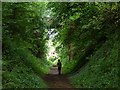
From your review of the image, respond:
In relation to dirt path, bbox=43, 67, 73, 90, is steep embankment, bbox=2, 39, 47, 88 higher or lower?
higher

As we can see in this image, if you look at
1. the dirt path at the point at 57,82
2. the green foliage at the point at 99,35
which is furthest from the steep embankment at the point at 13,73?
the green foliage at the point at 99,35

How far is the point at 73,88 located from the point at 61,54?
2657 cm

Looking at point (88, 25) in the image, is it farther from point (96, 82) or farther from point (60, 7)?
point (96, 82)

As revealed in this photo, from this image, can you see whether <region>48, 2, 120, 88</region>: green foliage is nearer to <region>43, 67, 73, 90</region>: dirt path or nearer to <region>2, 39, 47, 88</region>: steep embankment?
<region>43, 67, 73, 90</region>: dirt path

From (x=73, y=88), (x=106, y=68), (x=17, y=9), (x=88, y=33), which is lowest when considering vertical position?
(x=73, y=88)

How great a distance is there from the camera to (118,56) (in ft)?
49.0

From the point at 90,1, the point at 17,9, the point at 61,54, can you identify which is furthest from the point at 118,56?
the point at 61,54

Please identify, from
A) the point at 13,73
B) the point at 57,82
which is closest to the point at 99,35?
the point at 57,82

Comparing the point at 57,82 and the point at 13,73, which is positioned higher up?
the point at 13,73

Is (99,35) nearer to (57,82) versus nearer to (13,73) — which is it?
(57,82)

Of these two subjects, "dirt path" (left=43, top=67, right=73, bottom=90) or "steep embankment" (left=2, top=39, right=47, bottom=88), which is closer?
"steep embankment" (left=2, top=39, right=47, bottom=88)

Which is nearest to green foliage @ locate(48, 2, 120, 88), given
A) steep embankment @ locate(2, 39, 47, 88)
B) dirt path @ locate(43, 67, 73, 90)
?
dirt path @ locate(43, 67, 73, 90)

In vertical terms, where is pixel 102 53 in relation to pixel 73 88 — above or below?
above

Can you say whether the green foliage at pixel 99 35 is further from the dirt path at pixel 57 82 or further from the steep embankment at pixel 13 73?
the steep embankment at pixel 13 73
